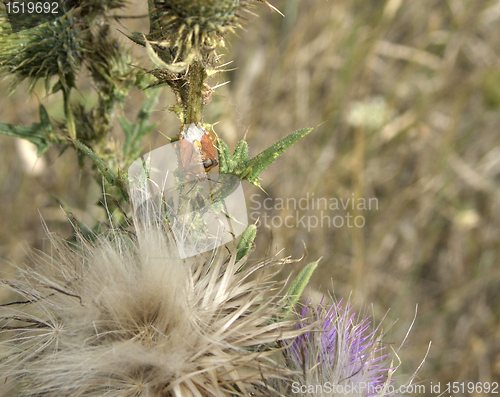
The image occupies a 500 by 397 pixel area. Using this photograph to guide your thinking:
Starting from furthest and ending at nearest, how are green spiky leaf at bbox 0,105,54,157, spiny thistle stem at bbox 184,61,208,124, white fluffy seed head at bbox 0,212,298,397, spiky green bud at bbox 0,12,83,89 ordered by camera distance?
green spiky leaf at bbox 0,105,54,157, spiky green bud at bbox 0,12,83,89, spiny thistle stem at bbox 184,61,208,124, white fluffy seed head at bbox 0,212,298,397

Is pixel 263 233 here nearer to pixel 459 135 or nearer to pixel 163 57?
pixel 459 135

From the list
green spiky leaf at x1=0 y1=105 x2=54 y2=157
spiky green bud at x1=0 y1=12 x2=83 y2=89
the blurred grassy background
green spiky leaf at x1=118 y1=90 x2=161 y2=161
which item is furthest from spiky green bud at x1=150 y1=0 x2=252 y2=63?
the blurred grassy background

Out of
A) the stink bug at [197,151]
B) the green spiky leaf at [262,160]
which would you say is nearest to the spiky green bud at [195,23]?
the stink bug at [197,151]

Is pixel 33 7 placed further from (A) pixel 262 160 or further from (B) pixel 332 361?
(B) pixel 332 361

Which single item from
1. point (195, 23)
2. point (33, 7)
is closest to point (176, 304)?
point (195, 23)

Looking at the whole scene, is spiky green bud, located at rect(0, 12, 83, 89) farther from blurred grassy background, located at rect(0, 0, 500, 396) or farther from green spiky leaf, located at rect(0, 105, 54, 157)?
blurred grassy background, located at rect(0, 0, 500, 396)

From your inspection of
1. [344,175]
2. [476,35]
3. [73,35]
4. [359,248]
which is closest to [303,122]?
[344,175]
